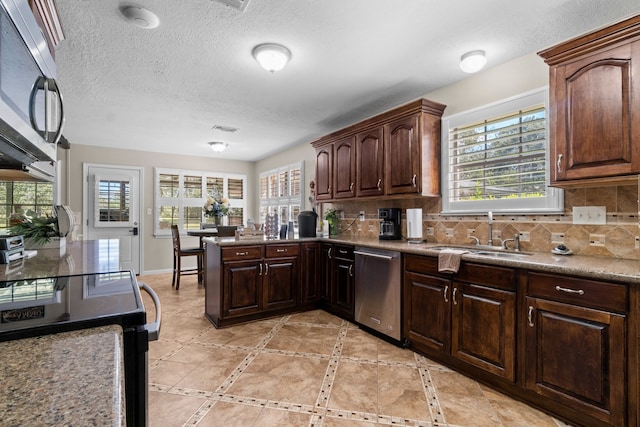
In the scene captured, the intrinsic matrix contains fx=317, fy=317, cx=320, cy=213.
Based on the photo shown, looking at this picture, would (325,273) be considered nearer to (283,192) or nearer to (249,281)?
(249,281)

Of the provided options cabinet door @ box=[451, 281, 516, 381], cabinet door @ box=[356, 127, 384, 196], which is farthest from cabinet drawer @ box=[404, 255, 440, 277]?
cabinet door @ box=[356, 127, 384, 196]

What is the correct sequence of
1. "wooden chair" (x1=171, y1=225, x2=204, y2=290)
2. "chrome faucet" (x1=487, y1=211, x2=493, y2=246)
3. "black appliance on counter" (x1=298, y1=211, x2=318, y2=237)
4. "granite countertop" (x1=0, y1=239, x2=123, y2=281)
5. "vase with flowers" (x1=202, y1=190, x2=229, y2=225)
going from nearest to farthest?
"granite countertop" (x1=0, y1=239, x2=123, y2=281)
"chrome faucet" (x1=487, y1=211, x2=493, y2=246)
"black appliance on counter" (x1=298, y1=211, x2=318, y2=237)
"wooden chair" (x1=171, y1=225, x2=204, y2=290)
"vase with flowers" (x1=202, y1=190, x2=229, y2=225)

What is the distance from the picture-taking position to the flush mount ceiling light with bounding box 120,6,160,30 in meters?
1.98

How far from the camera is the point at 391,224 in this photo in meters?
3.47

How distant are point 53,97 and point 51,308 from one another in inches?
41.0

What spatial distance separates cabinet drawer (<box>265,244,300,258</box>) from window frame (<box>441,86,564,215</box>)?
5.44 ft

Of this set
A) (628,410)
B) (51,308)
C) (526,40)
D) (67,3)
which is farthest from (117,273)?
(526,40)

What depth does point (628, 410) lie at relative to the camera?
1547 millimetres

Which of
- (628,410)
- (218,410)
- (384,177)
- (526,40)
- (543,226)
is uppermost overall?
(526,40)

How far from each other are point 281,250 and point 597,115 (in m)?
2.87

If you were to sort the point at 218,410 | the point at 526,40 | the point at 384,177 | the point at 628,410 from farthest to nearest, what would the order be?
the point at 384,177 → the point at 526,40 → the point at 218,410 → the point at 628,410

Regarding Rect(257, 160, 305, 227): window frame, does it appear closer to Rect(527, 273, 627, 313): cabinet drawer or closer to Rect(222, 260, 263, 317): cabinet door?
Rect(222, 260, 263, 317): cabinet door

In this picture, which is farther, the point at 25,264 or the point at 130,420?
the point at 25,264

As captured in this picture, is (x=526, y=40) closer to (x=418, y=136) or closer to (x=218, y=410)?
(x=418, y=136)
